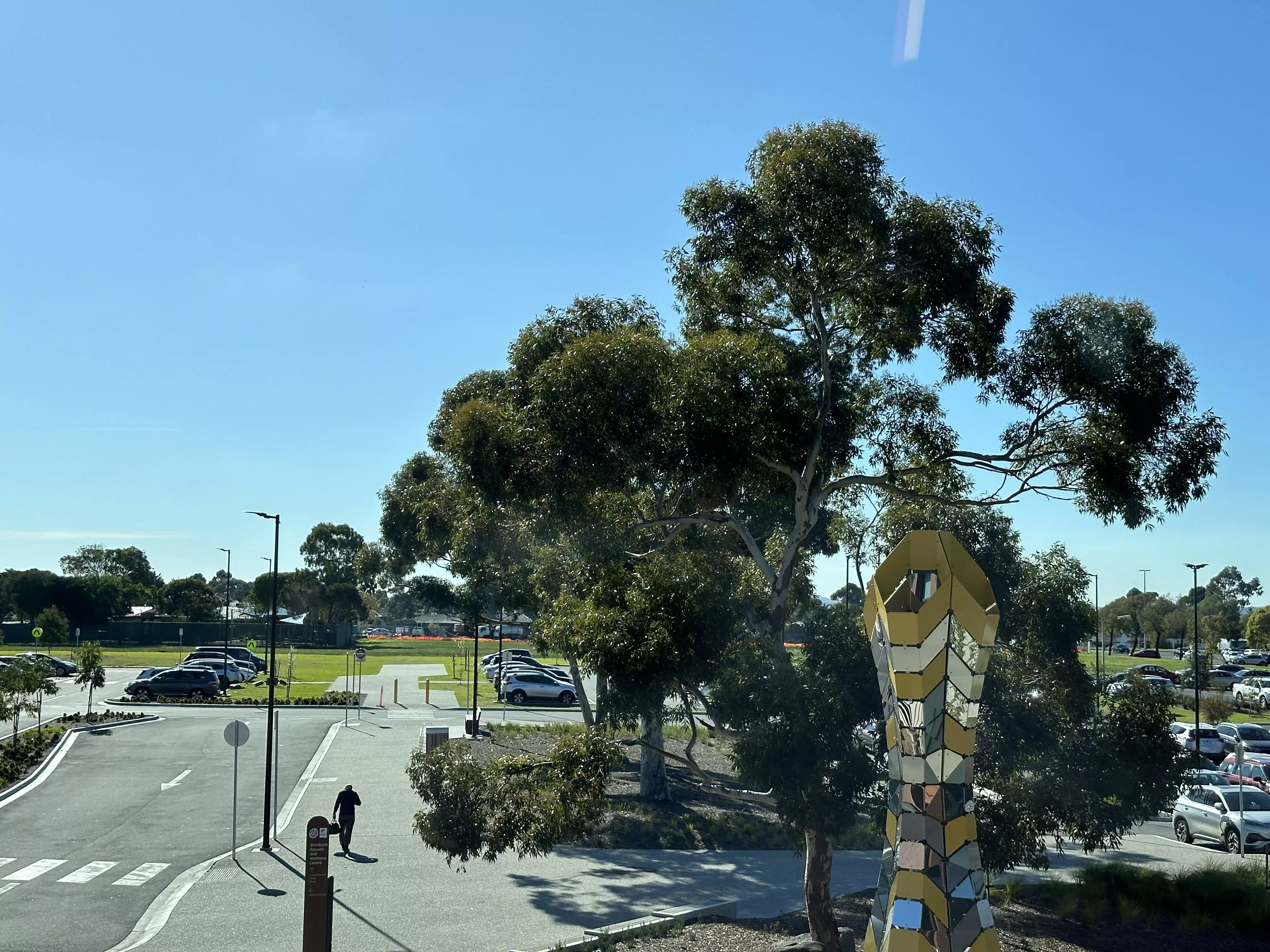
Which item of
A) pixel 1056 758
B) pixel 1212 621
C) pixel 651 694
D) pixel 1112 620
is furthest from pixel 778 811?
pixel 1112 620

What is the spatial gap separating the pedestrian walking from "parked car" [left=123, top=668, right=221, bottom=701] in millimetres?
33540

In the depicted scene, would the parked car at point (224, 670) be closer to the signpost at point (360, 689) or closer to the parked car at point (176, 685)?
the parked car at point (176, 685)

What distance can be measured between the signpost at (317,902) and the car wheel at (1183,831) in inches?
893

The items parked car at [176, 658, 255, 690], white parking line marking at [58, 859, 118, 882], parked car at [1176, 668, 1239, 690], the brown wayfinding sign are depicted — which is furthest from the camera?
parked car at [1176, 668, 1239, 690]

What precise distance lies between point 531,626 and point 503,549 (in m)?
1.94

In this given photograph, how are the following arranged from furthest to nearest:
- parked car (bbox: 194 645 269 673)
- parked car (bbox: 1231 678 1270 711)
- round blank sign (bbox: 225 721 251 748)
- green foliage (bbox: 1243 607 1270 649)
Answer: green foliage (bbox: 1243 607 1270 649), parked car (bbox: 194 645 269 673), parked car (bbox: 1231 678 1270 711), round blank sign (bbox: 225 721 251 748)

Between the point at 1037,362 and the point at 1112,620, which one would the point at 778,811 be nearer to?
the point at 1037,362

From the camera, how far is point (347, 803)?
22.5 metres

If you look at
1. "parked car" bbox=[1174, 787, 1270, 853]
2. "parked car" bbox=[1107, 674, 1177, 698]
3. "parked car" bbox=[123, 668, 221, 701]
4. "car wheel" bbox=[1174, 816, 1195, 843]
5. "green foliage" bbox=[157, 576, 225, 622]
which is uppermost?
"green foliage" bbox=[157, 576, 225, 622]

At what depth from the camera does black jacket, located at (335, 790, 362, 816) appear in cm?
2231

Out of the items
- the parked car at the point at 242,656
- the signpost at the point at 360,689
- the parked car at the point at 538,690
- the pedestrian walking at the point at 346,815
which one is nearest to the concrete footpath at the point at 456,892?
the pedestrian walking at the point at 346,815

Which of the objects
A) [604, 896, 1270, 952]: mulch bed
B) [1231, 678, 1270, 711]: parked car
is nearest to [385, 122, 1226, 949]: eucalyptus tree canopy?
[604, 896, 1270, 952]: mulch bed

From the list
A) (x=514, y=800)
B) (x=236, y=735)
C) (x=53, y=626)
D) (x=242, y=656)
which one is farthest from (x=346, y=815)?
(x=53, y=626)

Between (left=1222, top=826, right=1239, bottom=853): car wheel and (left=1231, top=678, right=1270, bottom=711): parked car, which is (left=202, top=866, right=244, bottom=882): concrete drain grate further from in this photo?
(left=1231, top=678, right=1270, bottom=711): parked car
